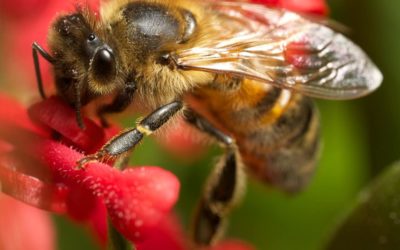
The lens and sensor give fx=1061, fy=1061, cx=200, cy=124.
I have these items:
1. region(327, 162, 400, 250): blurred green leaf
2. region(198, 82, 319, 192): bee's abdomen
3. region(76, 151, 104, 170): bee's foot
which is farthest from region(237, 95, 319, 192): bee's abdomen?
region(76, 151, 104, 170): bee's foot

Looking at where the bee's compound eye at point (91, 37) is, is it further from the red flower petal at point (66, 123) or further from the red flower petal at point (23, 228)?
the red flower petal at point (23, 228)

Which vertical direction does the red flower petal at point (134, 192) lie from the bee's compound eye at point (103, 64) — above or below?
below

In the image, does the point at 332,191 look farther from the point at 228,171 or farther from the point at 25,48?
the point at 25,48

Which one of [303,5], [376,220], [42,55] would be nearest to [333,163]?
[303,5]

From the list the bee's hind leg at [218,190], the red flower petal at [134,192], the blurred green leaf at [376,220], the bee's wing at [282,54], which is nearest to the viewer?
the red flower petal at [134,192]

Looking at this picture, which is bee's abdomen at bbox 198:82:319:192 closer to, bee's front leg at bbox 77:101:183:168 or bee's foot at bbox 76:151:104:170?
bee's front leg at bbox 77:101:183:168

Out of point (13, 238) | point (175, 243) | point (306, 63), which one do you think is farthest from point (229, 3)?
point (13, 238)

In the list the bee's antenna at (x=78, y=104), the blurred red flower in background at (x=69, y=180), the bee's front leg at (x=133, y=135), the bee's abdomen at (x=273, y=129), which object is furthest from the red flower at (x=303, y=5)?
the bee's antenna at (x=78, y=104)
